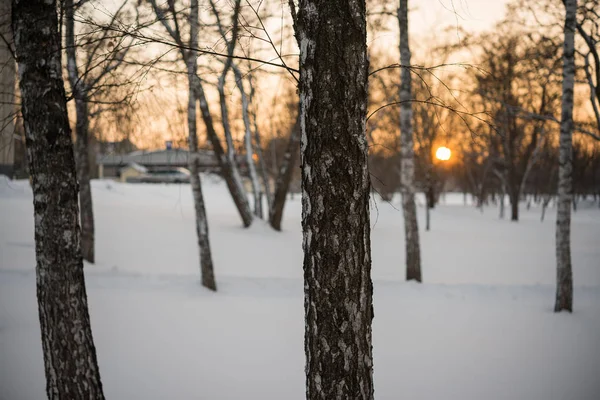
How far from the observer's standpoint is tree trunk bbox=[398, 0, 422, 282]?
372 inches

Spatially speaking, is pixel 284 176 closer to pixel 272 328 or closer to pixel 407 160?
pixel 407 160

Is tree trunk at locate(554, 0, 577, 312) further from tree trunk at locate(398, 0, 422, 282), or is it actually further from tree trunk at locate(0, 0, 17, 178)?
tree trunk at locate(0, 0, 17, 178)

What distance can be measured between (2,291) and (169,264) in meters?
4.31

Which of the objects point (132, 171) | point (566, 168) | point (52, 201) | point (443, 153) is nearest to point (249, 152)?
point (443, 153)

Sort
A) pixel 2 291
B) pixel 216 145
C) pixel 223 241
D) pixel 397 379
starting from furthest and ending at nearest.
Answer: pixel 216 145 → pixel 223 241 → pixel 2 291 → pixel 397 379

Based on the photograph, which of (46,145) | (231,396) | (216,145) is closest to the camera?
(46,145)

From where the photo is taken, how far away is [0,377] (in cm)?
486

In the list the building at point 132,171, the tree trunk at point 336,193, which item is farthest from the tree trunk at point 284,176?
the building at point 132,171

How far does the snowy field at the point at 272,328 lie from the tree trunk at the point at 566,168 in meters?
0.54

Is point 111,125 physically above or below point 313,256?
above

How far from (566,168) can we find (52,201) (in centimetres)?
775

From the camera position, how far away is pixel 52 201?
3213 mm

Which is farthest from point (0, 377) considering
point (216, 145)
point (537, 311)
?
point (216, 145)

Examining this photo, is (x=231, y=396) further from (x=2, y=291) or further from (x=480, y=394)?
(x=2, y=291)
